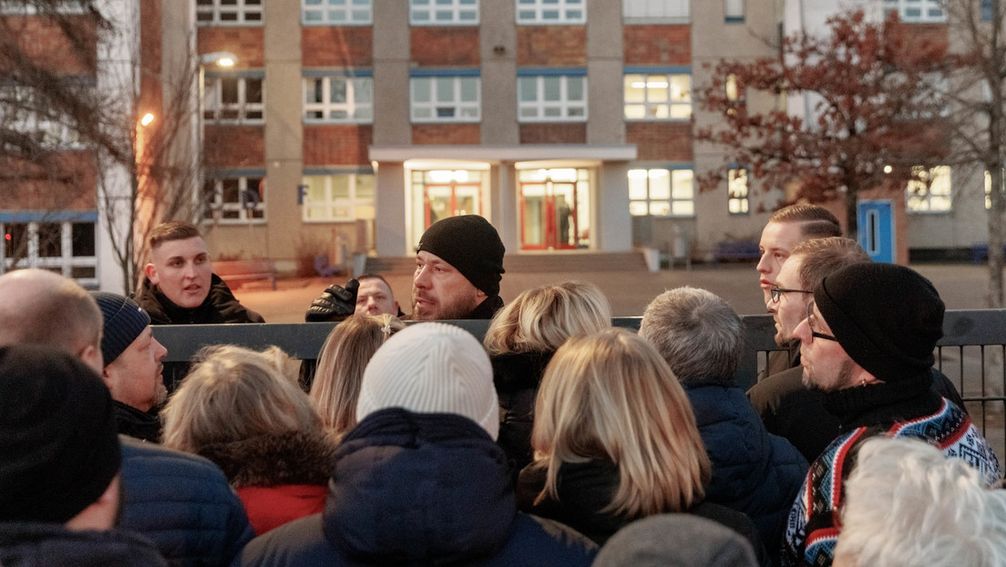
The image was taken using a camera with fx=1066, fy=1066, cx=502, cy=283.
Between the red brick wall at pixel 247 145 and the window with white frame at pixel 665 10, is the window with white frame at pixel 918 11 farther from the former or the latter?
the red brick wall at pixel 247 145

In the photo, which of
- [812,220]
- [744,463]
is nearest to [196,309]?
[812,220]

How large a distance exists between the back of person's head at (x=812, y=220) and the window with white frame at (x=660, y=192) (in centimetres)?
3895

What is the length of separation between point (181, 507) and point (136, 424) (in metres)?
1.01

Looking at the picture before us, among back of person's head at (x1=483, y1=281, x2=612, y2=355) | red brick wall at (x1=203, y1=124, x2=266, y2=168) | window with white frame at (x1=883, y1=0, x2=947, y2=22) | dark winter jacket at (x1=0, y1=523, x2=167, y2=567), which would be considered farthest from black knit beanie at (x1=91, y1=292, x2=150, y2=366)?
window with white frame at (x1=883, y1=0, x2=947, y2=22)

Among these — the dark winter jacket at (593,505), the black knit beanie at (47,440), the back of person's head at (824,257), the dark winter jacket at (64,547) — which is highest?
the back of person's head at (824,257)

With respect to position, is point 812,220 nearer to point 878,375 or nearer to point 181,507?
point 878,375

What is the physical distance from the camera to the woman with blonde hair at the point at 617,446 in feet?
9.14

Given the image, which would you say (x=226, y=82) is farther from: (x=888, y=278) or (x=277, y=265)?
(x=888, y=278)

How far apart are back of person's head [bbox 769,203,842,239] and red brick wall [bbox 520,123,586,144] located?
3861cm

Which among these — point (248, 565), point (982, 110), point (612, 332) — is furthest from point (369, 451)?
point (982, 110)

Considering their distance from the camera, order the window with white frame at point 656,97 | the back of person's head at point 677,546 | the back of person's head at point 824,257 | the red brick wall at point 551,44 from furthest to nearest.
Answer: the window with white frame at point 656,97 → the red brick wall at point 551,44 → the back of person's head at point 824,257 → the back of person's head at point 677,546

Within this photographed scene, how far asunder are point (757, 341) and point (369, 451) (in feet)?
10.9

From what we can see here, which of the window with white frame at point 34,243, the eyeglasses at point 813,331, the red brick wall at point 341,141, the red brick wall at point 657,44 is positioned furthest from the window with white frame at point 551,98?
the eyeglasses at point 813,331

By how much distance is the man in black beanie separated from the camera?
5.16 metres
